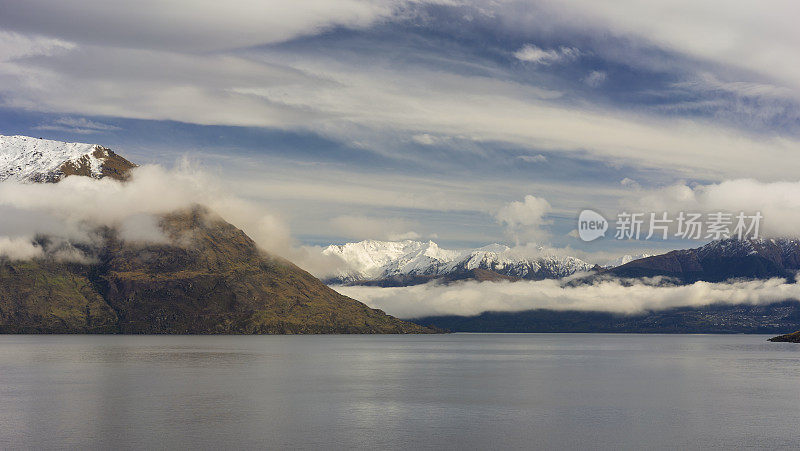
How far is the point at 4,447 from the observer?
A: 224 ft

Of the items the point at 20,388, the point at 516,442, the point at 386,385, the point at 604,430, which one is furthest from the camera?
the point at 386,385

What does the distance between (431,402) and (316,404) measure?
1768cm

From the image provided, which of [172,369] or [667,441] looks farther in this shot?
[172,369]

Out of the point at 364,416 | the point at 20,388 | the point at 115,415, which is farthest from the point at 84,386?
the point at 364,416

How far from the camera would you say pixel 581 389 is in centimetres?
12950

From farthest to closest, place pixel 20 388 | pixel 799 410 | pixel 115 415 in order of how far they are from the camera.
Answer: pixel 20 388
pixel 799 410
pixel 115 415

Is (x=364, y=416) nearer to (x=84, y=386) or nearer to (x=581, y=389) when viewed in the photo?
(x=581, y=389)

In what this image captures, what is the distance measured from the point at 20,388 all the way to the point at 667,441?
4299 inches

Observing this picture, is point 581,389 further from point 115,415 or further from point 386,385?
point 115,415

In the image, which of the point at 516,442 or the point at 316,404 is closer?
the point at 516,442

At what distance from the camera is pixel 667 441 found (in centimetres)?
7419

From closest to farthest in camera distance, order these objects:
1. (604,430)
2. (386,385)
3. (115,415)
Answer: (604,430)
(115,415)
(386,385)

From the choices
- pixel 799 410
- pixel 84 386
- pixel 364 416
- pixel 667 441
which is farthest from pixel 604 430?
pixel 84 386

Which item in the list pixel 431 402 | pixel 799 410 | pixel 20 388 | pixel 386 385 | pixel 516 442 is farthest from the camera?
pixel 386 385
